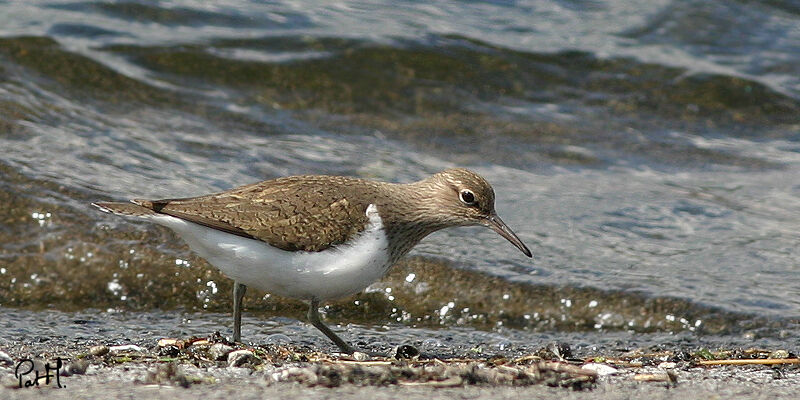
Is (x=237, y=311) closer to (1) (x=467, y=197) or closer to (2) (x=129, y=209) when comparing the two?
(2) (x=129, y=209)

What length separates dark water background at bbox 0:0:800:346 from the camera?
729cm

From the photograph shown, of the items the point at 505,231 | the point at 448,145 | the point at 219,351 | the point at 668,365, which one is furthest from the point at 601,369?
the point at 448,145

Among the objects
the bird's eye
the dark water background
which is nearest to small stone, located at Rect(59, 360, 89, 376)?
the dark water background

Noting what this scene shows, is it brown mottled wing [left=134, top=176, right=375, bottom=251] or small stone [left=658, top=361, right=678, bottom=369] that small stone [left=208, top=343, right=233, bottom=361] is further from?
small stone [left=658, top=361, right=678, bottom=369]

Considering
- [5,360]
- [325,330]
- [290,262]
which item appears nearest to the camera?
[5,360]

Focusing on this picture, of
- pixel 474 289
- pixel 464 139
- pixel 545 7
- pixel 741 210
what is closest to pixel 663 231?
pixel 741 210

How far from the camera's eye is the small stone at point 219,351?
5125 mm

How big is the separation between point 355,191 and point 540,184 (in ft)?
12.7

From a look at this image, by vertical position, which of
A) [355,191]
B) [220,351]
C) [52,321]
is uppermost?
[355,191]

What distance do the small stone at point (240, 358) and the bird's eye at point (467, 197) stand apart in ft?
6.26

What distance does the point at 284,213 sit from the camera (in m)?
5.73

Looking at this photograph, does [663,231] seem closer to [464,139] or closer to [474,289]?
[474,289]

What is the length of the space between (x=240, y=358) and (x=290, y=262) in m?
0.82

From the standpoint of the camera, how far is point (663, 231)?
337 inches
